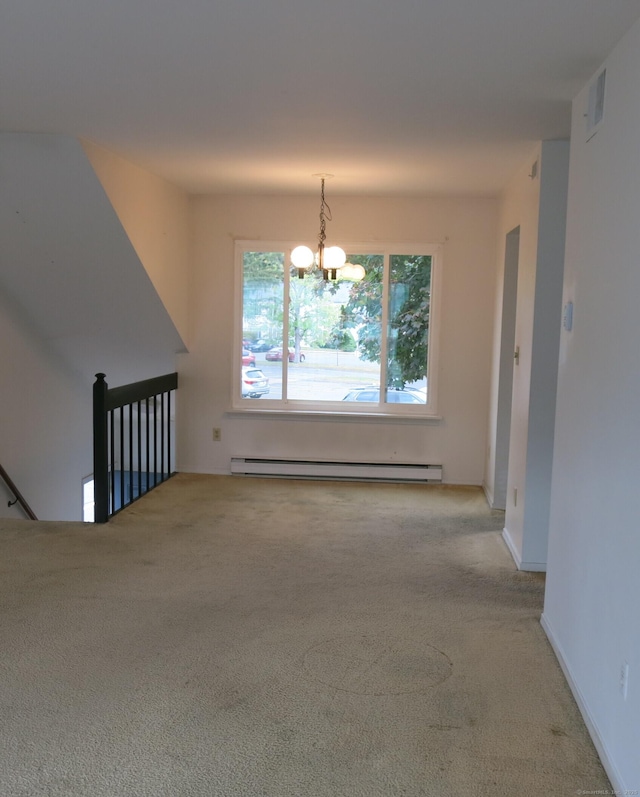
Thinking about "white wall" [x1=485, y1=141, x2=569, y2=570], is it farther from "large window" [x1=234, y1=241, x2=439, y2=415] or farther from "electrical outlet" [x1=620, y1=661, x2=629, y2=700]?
"electrical outlet" [x1=620, y1=661, x2=629, y2=700]

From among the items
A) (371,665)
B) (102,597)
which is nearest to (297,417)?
(102,597)

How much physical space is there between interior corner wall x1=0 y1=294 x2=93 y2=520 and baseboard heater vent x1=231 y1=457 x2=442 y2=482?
1680mm

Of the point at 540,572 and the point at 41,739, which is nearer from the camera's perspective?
the point at 41,739

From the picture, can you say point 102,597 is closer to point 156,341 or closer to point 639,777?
point 639,777

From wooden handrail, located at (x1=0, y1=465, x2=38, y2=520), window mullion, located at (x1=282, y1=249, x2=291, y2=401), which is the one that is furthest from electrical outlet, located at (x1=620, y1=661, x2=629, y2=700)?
wooden handrail, located at (x1=0, y1=465, x2=38, y2=520)

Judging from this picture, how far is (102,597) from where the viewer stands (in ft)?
11.6

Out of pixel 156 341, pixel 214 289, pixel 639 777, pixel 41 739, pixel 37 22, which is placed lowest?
pixel 41 739

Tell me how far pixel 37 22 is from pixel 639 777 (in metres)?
2.91

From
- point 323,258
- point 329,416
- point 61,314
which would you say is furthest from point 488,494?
point 61,314

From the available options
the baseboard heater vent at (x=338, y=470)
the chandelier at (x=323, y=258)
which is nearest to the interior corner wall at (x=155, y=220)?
the chandelier at (x=323, y=258)

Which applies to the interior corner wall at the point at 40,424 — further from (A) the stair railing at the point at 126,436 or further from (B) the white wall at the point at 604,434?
(B) the white wall at the point at 604,434

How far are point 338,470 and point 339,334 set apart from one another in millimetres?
1148

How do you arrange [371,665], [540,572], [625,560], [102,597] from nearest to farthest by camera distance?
1. [625,560]
2. [371,665]
3. [102,597]
4. [540,572]

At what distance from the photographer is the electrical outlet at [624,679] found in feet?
6.97
